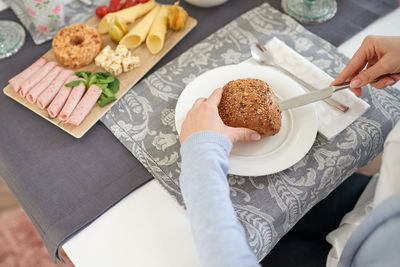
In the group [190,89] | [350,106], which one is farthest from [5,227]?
[350,106]

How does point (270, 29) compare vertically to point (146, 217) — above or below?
above

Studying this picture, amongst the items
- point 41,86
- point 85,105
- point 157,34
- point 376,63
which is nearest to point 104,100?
point 85,105

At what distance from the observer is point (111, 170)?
2.92 feet

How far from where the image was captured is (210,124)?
29.9 inches

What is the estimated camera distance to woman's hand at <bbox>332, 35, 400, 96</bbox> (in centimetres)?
83

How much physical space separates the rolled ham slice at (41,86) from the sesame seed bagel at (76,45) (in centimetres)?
5

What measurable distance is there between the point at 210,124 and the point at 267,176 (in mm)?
214

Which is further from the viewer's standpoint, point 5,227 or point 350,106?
point 5,227

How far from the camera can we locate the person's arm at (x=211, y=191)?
0.63 m

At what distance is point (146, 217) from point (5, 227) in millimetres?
1171

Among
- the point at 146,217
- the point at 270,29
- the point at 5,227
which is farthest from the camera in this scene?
the point at 5,227

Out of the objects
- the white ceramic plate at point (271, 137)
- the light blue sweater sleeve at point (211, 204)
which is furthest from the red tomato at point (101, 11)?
the light blue sweater sleeve at point (211, 204)

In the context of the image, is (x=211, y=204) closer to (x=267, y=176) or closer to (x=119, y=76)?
(x=267, y=176)

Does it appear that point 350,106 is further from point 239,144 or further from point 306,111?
point 239,144
